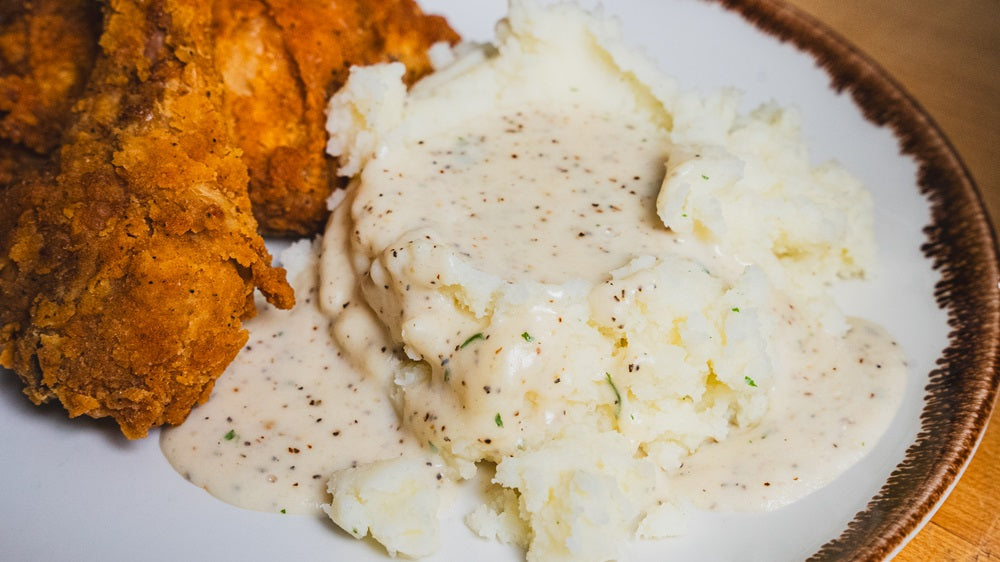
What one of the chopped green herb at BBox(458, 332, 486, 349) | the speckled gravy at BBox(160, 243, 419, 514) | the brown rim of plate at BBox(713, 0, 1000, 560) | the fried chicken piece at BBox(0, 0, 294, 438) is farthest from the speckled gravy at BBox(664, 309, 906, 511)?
the fried chicken piece at BBox(0, 0, 294, 438)

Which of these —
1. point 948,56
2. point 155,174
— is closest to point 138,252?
point 155,174

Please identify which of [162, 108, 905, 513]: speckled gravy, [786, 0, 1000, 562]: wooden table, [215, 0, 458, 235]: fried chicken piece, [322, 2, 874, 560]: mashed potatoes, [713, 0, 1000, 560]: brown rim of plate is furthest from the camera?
[786, 0, 1000, 562]: wooden table

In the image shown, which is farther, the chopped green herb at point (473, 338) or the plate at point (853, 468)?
the chopped green herb at point (473, 338)

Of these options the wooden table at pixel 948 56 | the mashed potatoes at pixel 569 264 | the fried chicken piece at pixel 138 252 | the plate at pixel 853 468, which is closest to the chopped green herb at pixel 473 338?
the mashed potatoes at pixel 569 264

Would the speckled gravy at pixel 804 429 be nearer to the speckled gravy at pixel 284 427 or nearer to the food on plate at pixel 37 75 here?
the speckled gravy at pixel 284 427

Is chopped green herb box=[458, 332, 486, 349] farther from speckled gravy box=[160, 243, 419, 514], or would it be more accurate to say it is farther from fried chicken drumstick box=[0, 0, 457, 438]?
fried chicken drumstick box=[0, 0, 457, 438]

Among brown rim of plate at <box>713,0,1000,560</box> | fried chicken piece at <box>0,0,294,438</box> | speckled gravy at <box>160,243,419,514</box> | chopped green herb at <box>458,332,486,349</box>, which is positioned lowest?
speckled gravy at <box>160,243,419,514</box>
